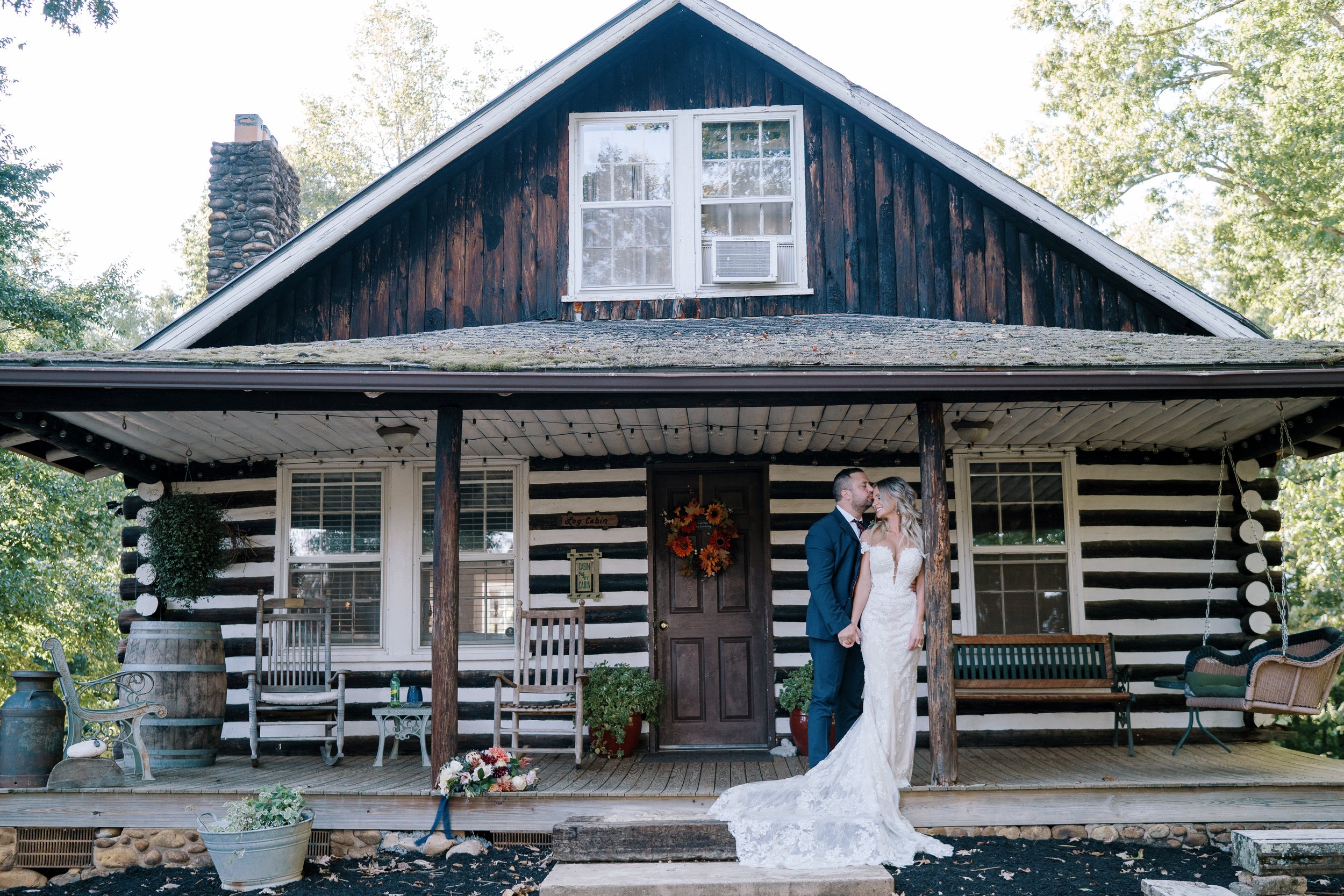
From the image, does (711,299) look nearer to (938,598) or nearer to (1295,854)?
(938,598)

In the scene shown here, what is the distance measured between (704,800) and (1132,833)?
8.46 ft

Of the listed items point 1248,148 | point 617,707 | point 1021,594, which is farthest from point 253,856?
point 1248,148

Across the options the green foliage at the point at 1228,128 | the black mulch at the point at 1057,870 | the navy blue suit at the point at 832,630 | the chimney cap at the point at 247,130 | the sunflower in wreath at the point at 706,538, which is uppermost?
the green foliage at the point at 1228,128

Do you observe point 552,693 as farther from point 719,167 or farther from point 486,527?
point 719,167

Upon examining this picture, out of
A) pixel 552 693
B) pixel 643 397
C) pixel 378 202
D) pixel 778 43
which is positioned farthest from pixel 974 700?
pixel 378 202

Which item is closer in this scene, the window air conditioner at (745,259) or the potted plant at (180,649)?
the potted plant at (180,649)

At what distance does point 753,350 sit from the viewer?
7.01 m

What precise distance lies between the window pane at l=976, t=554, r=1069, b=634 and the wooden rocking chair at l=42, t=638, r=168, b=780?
6260 millimetres

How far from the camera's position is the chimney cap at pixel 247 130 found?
1062 cm

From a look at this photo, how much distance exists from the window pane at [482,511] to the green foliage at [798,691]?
8.25ft

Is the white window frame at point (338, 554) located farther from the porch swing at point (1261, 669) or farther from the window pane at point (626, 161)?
the porch swing at point (1261, 669)

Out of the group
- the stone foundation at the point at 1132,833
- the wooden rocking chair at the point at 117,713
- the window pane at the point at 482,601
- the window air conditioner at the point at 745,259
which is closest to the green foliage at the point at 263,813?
the wooden rocking chair at the point at 117,713

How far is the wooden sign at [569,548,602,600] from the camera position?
8820 millimetres

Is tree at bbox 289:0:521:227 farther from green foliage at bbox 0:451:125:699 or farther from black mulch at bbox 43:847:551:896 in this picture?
black mulch at bbox 43:847:551:896
